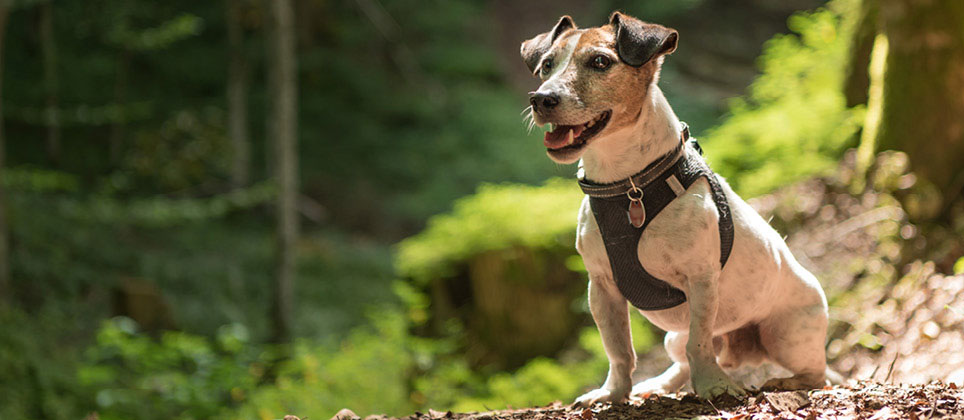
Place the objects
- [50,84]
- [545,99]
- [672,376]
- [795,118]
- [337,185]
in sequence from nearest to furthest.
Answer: [545,99]
[672,376]
[795,118]
[50,84]
[337,185]

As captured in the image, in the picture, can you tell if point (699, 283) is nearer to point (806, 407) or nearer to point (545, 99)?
point (806, 407)

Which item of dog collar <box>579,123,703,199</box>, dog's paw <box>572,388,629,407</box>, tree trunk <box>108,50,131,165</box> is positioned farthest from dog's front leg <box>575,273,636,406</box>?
tree trunk <box>108,50,131,165</box>

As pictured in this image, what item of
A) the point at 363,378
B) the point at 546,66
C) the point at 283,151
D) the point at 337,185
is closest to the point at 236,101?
the point at 337,185

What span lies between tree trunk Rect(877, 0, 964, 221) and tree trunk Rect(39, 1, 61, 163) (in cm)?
1483

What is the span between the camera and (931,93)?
5.53 m

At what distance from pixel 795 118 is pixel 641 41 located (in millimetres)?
5106

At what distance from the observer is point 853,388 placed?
2.98m

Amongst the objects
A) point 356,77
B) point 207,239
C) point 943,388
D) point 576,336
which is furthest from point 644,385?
point 356,77

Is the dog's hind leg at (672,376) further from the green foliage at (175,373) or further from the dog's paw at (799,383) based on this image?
the green foliage at (175,373)

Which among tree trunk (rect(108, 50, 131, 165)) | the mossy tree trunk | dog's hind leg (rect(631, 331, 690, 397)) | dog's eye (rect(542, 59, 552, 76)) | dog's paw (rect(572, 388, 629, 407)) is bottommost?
dog's paw (rect(572, 388, 629, 407))

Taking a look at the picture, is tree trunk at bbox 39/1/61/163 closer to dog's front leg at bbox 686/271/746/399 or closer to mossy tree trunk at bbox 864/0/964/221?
mossy tree trunk at bbox 864/0/964/221

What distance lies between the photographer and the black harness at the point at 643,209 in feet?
8.77

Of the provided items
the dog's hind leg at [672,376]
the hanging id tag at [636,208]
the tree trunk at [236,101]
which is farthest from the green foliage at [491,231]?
the tree trunk at [236,101]

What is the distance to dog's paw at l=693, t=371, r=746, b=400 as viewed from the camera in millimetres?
2709
